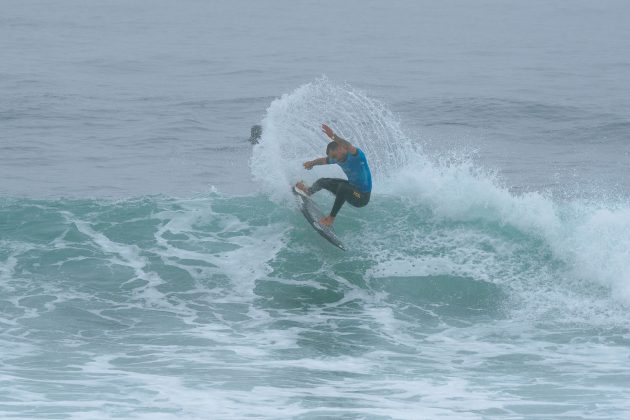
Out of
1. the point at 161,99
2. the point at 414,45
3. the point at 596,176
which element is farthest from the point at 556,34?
the point at 596,176

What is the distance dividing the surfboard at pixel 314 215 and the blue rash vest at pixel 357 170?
2.56 ft

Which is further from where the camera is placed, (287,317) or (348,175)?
(348,175)

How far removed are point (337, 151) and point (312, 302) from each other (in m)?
2.21

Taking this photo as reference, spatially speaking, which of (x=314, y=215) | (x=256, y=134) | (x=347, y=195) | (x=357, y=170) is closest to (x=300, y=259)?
(x=314, y=215)

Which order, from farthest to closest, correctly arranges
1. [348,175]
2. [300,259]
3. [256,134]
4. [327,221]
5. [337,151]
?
[256,134], [300,259], [327,221], [348,175], [337,151]

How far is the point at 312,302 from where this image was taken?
12.7 metres

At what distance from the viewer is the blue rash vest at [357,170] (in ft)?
44.1

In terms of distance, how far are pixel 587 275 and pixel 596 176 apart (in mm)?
6386

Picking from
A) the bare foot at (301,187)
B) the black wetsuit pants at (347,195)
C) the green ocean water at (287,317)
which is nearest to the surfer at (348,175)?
the black wetsuit pants at (347,195)

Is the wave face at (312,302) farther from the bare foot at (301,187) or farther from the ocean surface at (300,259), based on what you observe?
the bare foot at (301,187)

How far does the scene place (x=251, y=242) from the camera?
14.9m

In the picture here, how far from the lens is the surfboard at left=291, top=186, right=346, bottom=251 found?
13.7 m

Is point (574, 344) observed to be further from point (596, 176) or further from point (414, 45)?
point (414, 45)

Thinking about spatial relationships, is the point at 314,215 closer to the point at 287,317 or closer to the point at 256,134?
the point at 256,134
